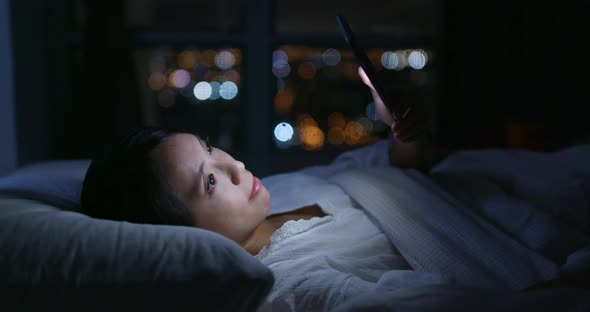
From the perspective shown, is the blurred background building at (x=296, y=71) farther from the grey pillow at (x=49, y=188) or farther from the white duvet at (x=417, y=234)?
the grey pillow at (x=49, y=188)

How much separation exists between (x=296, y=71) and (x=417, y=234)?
2.32m

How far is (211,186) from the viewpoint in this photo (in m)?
0.94

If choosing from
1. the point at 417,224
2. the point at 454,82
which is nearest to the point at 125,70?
the point at 454,82

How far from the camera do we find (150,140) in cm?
94

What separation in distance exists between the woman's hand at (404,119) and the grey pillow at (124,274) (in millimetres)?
579

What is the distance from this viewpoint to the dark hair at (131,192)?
88 centimetres

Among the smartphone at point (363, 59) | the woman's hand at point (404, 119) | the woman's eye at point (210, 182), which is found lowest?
the woman's eye at point (210, 182)

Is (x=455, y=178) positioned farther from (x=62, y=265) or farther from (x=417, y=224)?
(x=62, y=265)

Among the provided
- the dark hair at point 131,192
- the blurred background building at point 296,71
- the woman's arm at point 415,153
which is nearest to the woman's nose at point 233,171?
the dark hair at point 131,192

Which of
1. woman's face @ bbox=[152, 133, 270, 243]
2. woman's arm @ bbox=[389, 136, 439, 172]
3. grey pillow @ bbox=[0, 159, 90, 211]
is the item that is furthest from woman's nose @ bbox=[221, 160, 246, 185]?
woman's arm @ bbox=[389, 136, 439, 172]

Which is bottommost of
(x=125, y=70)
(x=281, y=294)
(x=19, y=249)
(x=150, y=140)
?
(x=281, y=294)

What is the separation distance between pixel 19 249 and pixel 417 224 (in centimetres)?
68

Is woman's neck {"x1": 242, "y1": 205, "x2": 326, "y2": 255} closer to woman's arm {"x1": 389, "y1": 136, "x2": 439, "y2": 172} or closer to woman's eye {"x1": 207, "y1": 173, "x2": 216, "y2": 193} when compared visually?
woman's eye {"x1": 207, "y1": 173, "x2": 216, "y2": 193}

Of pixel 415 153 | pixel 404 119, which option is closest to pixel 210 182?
pixel 404 119
